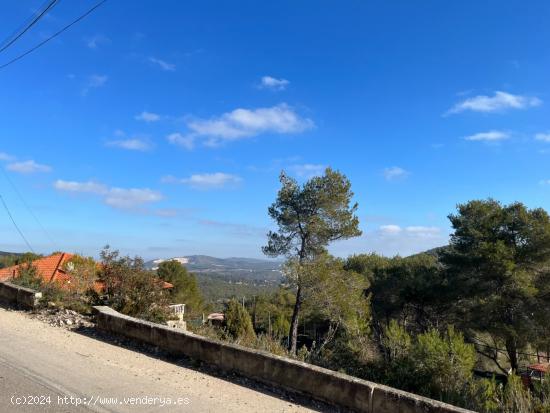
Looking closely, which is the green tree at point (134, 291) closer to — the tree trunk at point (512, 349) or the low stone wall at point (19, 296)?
the low stone wall at point (19, 296)

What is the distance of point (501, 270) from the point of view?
74.5 ft

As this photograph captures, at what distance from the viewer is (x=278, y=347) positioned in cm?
709

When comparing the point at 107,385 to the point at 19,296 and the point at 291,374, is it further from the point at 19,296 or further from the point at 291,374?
the point at 19,296

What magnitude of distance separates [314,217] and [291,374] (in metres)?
20.1

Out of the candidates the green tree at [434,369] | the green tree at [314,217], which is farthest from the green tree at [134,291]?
the green tree at [314,217]

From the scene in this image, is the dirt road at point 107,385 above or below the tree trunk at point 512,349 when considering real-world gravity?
above

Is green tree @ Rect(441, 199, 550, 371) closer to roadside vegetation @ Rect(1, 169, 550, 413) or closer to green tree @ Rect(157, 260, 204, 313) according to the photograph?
roadside vegetation @ Rect(1, 169, 550, 413)

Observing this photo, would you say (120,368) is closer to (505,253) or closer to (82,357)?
(82,357)

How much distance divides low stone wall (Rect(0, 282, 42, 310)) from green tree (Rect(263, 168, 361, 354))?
15.6m

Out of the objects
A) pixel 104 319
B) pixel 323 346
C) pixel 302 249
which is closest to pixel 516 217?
pixel 302 249

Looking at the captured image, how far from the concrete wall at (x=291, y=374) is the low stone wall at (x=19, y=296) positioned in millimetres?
4290

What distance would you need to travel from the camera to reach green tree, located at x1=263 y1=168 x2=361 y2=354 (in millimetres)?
25500

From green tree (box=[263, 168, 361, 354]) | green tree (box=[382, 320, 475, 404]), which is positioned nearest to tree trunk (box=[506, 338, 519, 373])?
green tree (box=[263, 168, 361, 354])

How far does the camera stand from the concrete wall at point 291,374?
463cm
